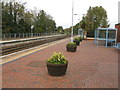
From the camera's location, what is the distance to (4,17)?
41.0 meters

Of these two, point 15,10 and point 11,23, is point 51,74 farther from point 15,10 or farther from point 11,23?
point 15,10

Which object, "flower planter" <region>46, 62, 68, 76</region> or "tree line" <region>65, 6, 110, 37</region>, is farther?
"tree line" <region>65, 6, 110, 37</region>

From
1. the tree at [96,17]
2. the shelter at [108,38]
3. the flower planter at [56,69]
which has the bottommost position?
the flower planter at [56,69]

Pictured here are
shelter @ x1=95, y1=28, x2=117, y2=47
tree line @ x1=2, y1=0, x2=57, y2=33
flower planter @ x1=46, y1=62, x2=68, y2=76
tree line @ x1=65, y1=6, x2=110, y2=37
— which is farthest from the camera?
tree line @ x1=65, y1=6, x2=110, y2=37

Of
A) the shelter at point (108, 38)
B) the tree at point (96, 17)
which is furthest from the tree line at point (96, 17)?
the shelter at point (108, 38)

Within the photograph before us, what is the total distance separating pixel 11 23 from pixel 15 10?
579 cm

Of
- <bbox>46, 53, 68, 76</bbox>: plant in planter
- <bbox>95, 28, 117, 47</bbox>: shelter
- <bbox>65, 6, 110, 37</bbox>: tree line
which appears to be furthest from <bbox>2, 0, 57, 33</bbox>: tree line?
<bbox>46, 53, 68, 76</bbox>: plant in planter

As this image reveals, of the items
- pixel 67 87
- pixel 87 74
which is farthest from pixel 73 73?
pixel 67 87

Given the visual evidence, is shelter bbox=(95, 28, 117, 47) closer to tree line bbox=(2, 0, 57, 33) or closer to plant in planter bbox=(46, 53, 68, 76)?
plant in planter bbox=(46, 53, 68, 76)

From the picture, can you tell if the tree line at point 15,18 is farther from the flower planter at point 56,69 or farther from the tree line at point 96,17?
the flower planter at point 56,69

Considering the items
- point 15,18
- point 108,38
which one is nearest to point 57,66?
point 108,38

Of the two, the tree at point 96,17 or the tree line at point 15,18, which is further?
the tree at point 96,17

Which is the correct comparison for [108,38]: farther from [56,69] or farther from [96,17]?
[96,17]

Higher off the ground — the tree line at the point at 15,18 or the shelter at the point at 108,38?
the tree line at the point at 15,18
